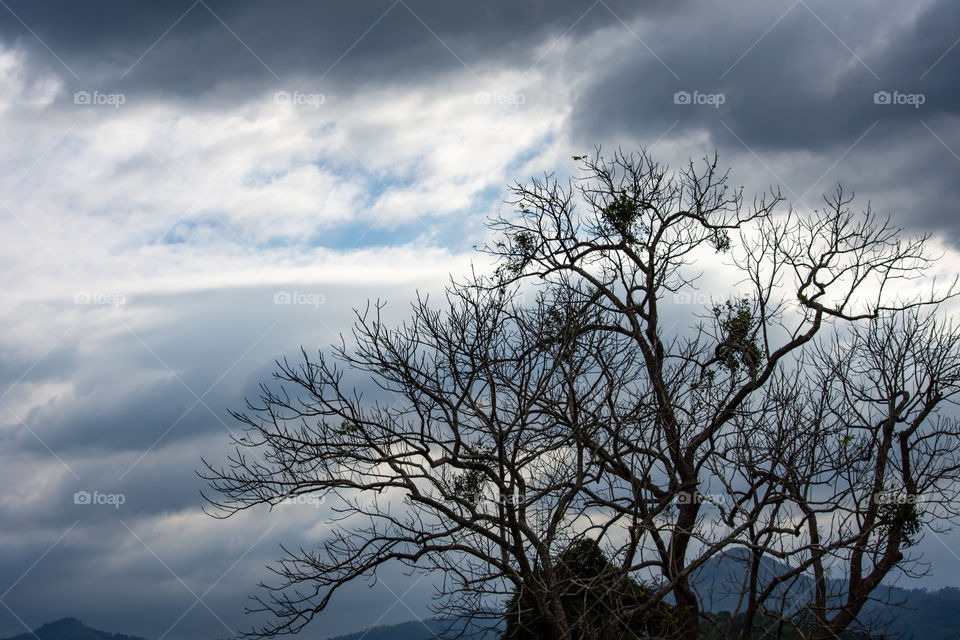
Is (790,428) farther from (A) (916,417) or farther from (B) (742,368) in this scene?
(A) (916,417)

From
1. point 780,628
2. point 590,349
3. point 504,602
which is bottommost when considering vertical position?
point 780,628

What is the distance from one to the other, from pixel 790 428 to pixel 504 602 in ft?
13.7

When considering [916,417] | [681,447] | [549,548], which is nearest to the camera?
[549,548]

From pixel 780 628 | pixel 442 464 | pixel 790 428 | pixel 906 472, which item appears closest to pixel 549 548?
pixel 442 464

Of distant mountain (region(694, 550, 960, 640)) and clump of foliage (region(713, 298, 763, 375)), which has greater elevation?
clump of foliage (region(713, 298, 763, 375))

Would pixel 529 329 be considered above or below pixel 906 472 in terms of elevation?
above

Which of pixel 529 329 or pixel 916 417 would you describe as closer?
pixel 529 329

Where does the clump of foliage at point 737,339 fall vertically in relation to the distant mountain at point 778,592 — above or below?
above

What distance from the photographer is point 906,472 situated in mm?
9992

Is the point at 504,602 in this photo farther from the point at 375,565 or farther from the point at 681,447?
the point at 681,447

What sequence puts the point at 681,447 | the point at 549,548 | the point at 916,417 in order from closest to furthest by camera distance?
the point at 549,548 → the point at 681,447 → the point at 916,417

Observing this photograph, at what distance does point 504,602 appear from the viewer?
26.6 feet

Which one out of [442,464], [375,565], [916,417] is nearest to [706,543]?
[442,464]

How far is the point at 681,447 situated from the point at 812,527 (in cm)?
193
